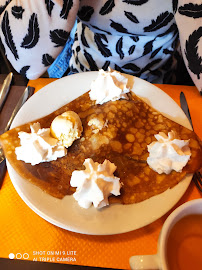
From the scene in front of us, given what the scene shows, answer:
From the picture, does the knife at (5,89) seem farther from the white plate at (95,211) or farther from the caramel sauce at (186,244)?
the caramel sauce at (186,244)

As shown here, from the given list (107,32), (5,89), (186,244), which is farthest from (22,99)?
(186,244)

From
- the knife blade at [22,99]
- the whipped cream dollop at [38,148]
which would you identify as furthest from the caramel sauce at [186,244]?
the knife blade at [22,99]

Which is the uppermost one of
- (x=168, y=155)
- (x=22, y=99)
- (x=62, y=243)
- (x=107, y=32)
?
(x=107, y=32)

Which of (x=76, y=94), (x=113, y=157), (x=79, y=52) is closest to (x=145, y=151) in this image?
(x=113, y=157)

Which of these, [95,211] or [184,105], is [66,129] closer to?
[95,211]

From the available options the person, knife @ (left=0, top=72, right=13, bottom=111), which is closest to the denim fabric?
the person

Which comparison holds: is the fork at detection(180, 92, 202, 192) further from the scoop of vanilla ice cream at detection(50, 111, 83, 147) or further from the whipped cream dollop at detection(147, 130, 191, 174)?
the scoop of vanilla ice cream at detection(50, 111, 83, 147)

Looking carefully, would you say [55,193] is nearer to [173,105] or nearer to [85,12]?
[173,105]
